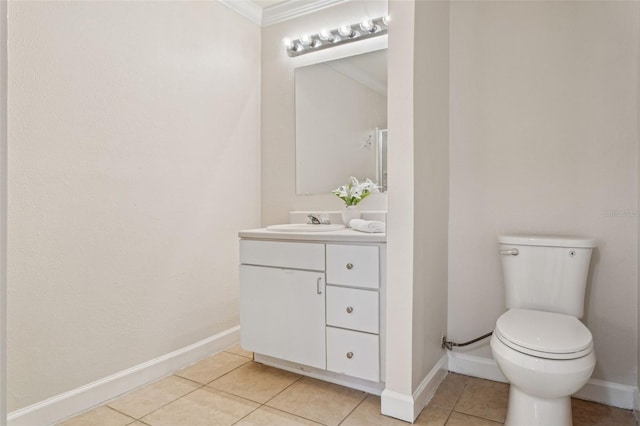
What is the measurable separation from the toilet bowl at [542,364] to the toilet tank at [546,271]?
165 mm

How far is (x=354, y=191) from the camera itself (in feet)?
7.97

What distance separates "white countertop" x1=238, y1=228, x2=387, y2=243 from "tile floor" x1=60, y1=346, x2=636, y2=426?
0.81 meters

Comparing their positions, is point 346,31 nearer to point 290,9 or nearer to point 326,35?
point 326,35

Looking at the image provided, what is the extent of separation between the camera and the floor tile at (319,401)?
5.98ft

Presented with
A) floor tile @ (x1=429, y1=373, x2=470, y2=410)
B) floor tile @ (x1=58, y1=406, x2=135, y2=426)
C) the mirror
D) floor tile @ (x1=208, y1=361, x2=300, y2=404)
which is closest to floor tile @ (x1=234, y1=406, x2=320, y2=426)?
floor tile @ (x1=208, y1=361, x2=300, y2=404)

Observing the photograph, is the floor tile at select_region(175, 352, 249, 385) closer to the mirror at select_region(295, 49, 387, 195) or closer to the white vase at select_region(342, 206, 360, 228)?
the white vase at select_region(342, 206, 360, 228)

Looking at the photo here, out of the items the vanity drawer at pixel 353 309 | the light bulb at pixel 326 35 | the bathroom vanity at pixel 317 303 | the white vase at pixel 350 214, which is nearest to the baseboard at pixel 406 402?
the bathroom vanity at pixel 317 303

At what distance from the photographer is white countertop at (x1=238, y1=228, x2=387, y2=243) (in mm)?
1867

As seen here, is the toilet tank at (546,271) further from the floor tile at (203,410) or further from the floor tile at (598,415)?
the floor tile at (203,410)

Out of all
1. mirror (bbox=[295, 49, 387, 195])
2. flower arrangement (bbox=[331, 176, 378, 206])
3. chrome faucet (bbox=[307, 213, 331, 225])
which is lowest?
chrome faucet (bbox=[307, 213, 331, 225])

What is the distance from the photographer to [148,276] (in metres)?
2.16

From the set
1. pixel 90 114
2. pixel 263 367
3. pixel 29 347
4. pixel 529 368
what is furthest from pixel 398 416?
pixel 90 114

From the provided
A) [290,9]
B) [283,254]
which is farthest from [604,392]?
[290,9]

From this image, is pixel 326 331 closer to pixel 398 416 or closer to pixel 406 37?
pixel 398 416
